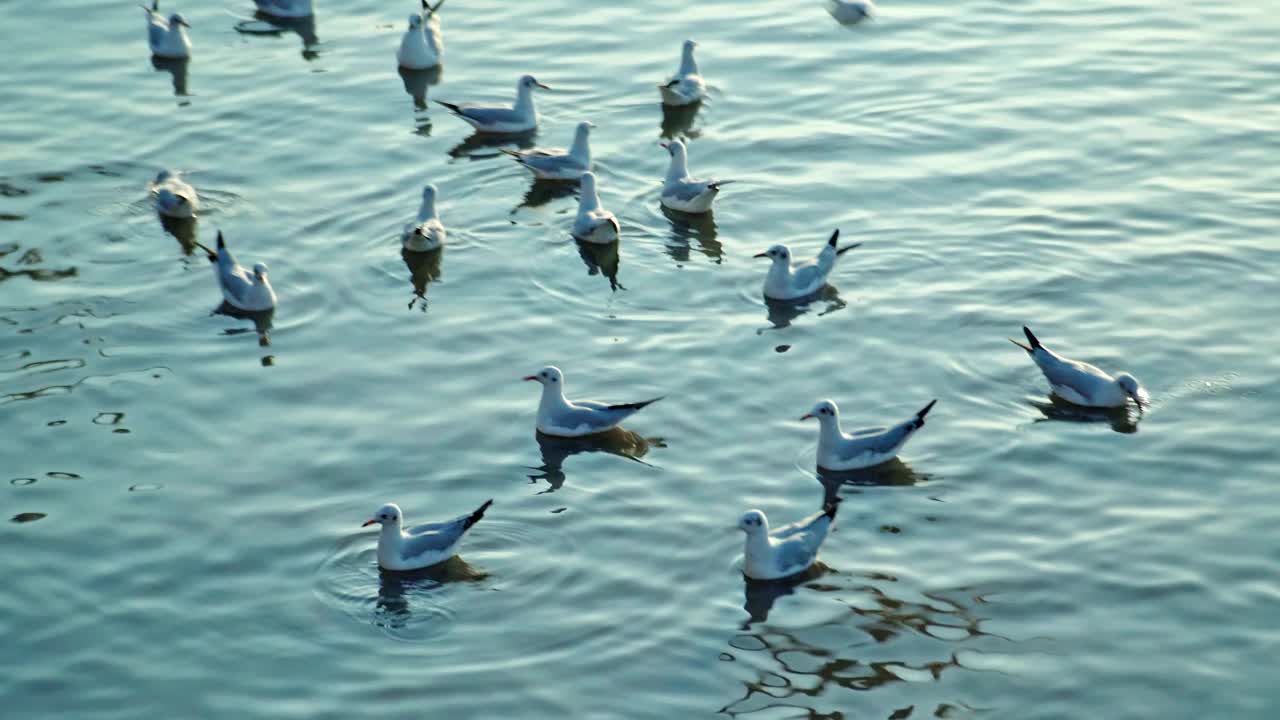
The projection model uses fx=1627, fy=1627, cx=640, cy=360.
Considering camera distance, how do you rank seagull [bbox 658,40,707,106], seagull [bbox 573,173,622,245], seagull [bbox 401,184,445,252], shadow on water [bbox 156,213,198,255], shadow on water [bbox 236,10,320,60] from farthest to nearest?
shadow on water [bbox 236,10,320,60]
seagull [bbox 658,40,707,106]
shadow on water [bbox 156,213,198,255]
seagull [bbox 573,173,622,245]
seagull [bbox 401,184,445,252]

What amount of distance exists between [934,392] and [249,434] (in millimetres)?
7298

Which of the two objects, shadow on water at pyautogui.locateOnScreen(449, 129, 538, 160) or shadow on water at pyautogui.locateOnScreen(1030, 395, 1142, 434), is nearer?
shadow on water at pyautogui.locateOnScreen(1030, 395, 1142, 434)

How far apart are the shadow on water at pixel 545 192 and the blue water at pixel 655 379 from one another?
0.13m

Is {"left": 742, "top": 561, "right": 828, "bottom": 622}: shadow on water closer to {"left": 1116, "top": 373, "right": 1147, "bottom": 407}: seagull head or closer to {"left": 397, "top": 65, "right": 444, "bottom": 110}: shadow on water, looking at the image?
{"left": 1116, "top": 373, "right": 1147, "bottom": 407}: seagull head

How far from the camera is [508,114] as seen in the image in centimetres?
2462

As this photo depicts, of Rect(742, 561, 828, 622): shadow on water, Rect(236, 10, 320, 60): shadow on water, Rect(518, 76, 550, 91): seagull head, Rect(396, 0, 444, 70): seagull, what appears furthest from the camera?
Rect(236, 10, 320, 60): shadow on water

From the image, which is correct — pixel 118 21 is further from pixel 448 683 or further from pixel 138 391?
pixel 448 683

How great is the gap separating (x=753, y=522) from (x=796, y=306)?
572 cm

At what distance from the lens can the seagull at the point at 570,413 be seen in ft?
55.3

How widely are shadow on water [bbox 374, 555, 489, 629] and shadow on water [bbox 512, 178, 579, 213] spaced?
872 centimetres

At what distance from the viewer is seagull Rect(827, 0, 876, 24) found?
28.6 metres

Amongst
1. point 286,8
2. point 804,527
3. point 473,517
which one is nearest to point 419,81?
point 286,8

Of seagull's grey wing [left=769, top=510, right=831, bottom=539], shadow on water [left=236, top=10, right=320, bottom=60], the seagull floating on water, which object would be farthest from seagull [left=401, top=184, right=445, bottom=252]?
the seagull floating on water

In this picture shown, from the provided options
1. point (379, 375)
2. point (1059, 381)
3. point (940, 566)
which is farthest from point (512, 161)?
point (940, 566)
